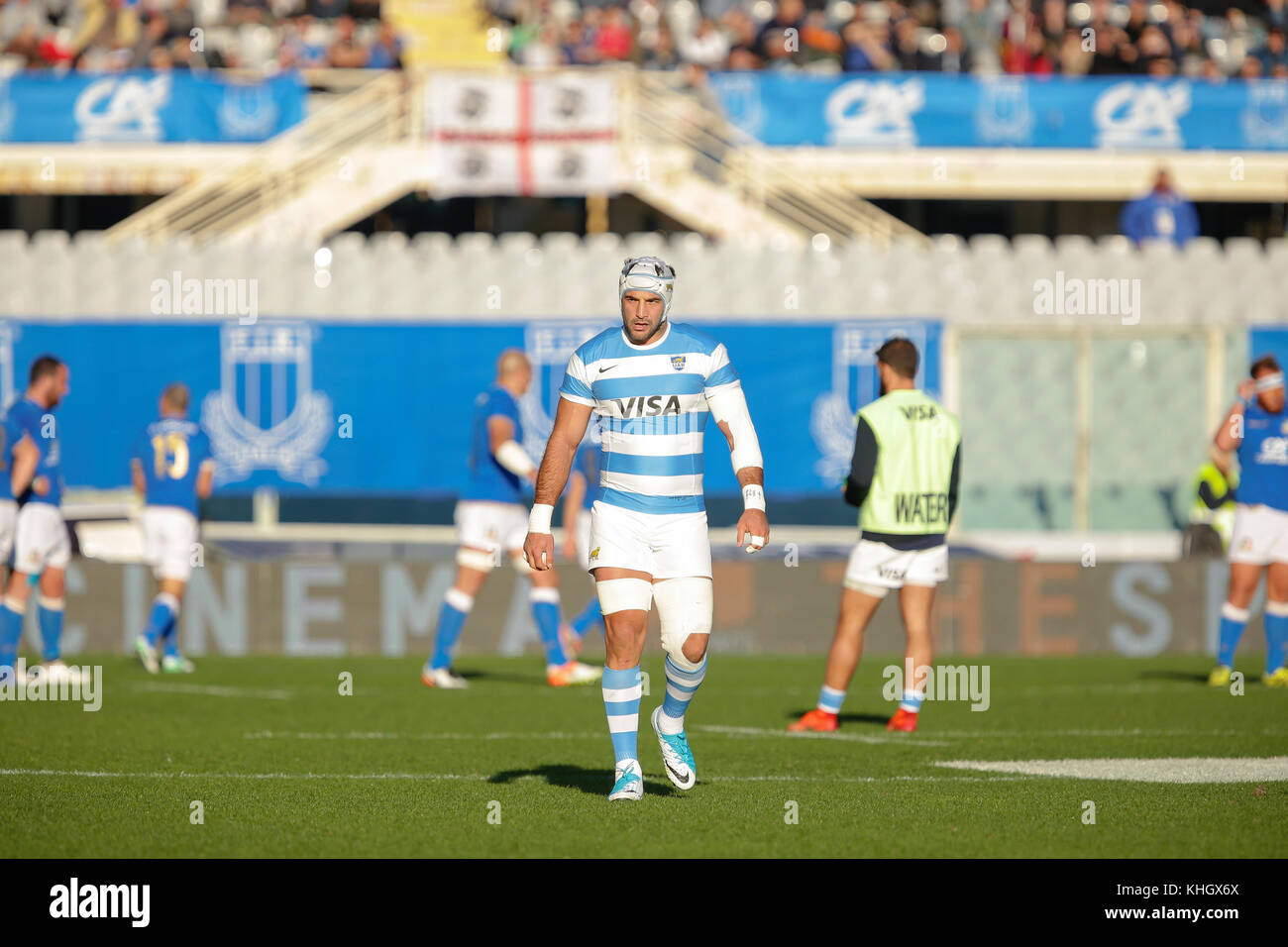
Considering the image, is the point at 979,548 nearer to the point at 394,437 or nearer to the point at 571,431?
the point at 394,437

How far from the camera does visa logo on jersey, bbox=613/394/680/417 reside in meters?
7.58

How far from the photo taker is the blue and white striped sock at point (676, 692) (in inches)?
307

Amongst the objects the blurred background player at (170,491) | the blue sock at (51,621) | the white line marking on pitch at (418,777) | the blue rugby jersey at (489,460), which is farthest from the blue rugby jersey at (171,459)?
the white line marking on pitch at (418,777)

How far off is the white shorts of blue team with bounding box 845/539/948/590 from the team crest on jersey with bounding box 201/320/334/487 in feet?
37.9

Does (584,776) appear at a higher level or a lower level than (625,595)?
lower

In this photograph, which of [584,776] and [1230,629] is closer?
[584,776]

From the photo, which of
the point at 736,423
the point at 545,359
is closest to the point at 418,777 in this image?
Result: the point at 736,423

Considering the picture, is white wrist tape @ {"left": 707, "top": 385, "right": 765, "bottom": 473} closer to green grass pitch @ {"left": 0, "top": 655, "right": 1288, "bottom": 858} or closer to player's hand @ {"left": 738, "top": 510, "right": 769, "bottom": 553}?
player's hand @ {"left": 738, "top": 510, "right": 769, "bottom": 553}

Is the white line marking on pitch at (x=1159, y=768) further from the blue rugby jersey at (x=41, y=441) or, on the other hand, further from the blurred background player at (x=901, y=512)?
the blue rugby jersey at (x=41, y=441)

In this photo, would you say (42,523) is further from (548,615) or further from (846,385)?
(846,385)

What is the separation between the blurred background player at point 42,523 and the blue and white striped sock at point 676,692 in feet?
21.1

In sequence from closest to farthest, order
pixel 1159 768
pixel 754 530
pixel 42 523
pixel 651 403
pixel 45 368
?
pixel 754 530
pixel 651 403
pixel 1159 768
pixel 45 368
pixel 42 523

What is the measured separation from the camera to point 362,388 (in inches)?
840

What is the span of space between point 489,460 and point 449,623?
1.19 m
